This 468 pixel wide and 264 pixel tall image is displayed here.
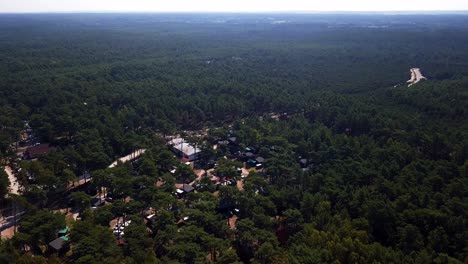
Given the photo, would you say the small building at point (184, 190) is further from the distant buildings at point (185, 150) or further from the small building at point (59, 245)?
the small building at point (59, 245)

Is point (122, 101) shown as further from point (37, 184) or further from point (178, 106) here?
point (37, 184)

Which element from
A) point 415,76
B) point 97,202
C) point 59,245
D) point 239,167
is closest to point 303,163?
point 239,167

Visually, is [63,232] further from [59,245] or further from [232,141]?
A: [232,141]

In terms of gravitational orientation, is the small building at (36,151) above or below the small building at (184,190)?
above

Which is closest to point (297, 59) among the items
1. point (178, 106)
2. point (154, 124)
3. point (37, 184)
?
point (178, 106)

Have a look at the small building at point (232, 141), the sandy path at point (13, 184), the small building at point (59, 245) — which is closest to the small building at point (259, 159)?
the small building at point (232, 141)

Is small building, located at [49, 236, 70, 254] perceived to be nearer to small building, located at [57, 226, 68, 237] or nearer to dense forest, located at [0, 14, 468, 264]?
dense forest, located at [0, 14, 468, 264]

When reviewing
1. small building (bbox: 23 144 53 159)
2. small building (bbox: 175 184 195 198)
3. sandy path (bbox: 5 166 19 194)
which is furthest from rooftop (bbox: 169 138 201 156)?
sandy path (bbox: 5 166 19 194)
